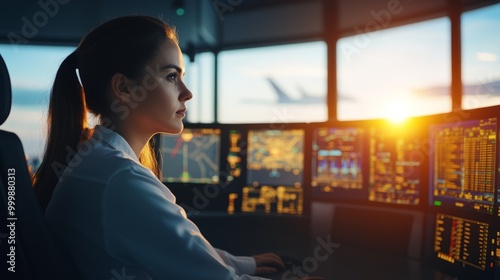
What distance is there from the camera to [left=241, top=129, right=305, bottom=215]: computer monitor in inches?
87.5

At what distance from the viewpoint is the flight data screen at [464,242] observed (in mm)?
1241

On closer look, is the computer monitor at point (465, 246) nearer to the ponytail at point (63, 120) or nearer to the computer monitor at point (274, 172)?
the computer monitor at point (274, 172)

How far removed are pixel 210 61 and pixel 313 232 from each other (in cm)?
243

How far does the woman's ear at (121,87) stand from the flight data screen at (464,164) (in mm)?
1062

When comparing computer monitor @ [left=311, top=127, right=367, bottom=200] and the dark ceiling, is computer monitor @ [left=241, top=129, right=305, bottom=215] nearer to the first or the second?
computer monitor @ [left=311, top=127, right=367, bottom=200]

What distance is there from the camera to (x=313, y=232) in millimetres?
2145

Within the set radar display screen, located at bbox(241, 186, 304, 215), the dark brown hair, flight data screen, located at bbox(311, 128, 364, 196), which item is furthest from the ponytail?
radar display screen, located at bbox(241, 186, 304, 215)

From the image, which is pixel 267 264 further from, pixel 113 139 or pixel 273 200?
pixel 273 200

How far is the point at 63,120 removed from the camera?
101 centimetres

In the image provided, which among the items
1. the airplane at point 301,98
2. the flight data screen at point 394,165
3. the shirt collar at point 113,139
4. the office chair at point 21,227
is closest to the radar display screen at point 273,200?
the flight data screen at point 394,165

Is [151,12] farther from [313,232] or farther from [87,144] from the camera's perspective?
[87,144]

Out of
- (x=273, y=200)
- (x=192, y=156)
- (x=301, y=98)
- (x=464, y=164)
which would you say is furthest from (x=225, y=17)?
(x=464, y=164)

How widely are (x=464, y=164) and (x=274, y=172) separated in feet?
3.60

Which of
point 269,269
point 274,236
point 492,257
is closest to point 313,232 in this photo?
point 274,236
